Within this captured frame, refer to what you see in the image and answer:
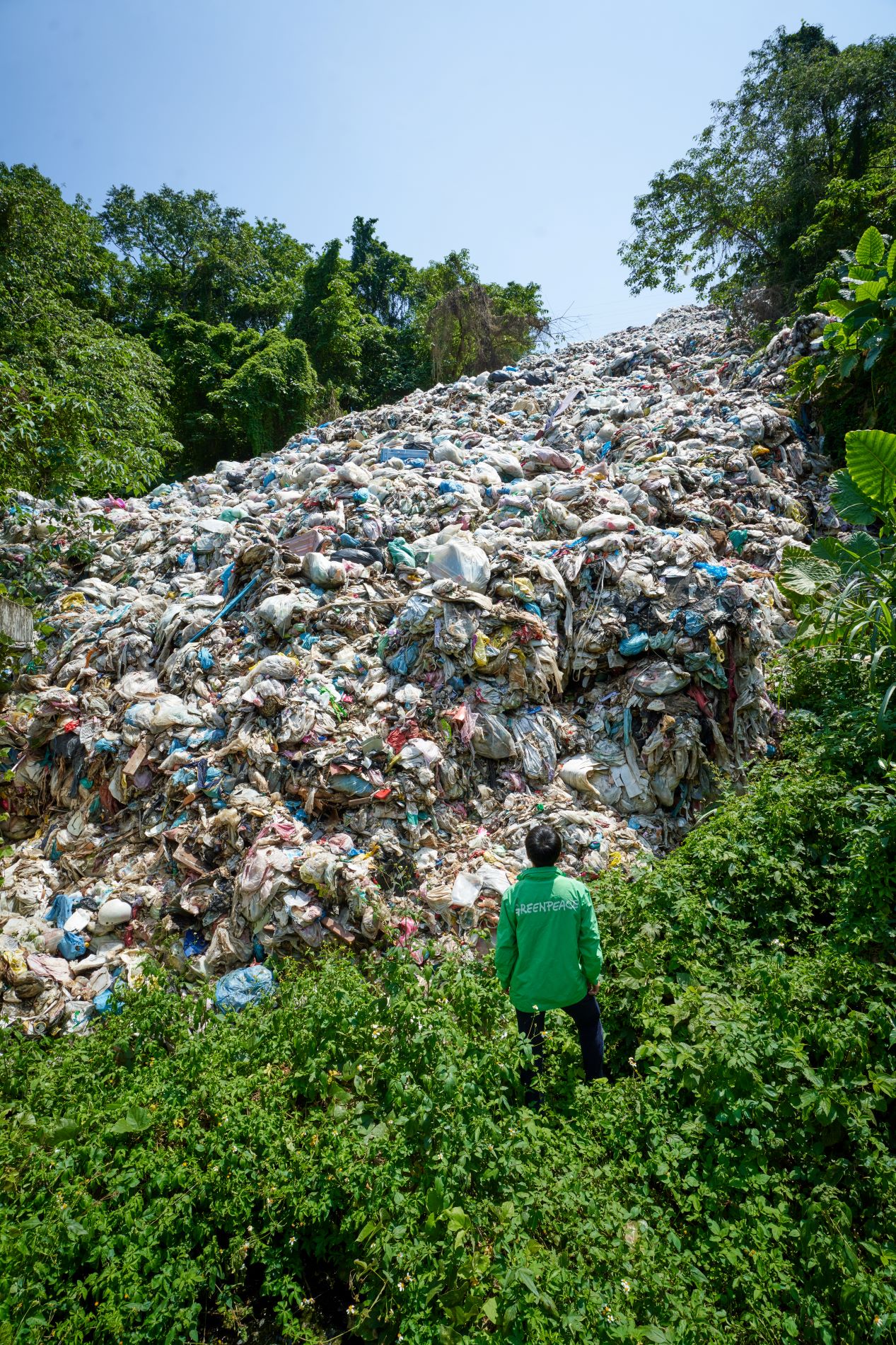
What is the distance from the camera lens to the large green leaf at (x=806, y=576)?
4828 millimetres

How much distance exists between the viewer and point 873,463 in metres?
4.40

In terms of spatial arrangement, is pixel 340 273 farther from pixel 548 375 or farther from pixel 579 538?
pixel 579 538

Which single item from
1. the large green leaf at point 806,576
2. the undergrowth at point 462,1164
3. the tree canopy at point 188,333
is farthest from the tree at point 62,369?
the large green leaf at point 806,576

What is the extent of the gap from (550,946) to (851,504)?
14.2 feet

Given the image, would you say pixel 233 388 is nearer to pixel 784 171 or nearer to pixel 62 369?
pixel 62 369

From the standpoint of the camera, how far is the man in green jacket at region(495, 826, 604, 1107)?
2.34 m

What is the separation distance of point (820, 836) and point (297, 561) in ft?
13.5

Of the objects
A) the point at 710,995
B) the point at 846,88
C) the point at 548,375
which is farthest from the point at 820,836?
the point at 846,88

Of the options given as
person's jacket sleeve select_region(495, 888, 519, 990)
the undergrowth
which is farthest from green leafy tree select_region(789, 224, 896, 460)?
person's jacket sleeve select_region(495, 888, 519, 990)

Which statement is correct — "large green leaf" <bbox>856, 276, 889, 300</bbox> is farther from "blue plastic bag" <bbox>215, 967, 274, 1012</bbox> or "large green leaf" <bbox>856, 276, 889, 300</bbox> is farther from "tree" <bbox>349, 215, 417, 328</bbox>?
"tree" <bbox>349, 215, 417, 328</bbox>

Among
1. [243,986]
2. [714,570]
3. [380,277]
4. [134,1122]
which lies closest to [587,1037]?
[134,1122]

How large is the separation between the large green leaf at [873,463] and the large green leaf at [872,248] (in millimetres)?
3247

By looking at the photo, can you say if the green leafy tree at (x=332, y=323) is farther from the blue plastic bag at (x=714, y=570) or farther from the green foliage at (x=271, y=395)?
the blue plastic bag at (x=714, y=570)

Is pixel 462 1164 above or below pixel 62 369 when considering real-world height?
below
